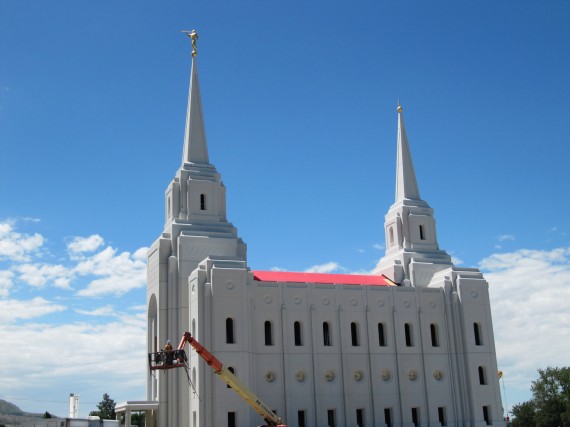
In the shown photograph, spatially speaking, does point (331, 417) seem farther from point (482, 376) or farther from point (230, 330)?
point (482, 376)

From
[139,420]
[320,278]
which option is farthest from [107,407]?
[320,278]

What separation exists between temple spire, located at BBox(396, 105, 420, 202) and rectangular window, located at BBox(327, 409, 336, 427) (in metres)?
23.8

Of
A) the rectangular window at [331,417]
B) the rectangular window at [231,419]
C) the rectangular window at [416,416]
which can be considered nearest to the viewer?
the rectangular window at [231,419]

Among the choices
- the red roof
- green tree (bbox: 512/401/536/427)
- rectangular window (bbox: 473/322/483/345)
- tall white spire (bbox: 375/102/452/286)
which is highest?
tall white spire (bbox: 375/102/452/286)

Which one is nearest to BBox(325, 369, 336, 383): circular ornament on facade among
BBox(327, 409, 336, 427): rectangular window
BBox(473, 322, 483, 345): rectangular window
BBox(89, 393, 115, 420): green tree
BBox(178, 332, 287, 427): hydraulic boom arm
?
BBox(327, 409, 336, 427): rectangular window

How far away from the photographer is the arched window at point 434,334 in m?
63.3

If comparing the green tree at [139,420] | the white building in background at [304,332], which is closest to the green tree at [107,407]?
the green tree at [139,420]

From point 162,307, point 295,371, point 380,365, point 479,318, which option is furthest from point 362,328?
point 162,307

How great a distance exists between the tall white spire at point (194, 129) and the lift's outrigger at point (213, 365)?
68.3 ft

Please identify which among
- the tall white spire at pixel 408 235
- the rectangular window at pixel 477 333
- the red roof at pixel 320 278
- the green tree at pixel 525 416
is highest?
the tall white spire at pixel 408 235

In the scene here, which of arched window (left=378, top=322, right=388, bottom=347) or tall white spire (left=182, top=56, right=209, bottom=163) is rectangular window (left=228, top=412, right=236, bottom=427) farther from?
tall white spire (left=182, top=56, right=209, bottom=163)

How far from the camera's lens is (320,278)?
211 feet

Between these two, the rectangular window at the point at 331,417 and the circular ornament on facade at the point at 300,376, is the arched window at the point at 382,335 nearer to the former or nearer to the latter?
the rectangular window at the point at 331,417

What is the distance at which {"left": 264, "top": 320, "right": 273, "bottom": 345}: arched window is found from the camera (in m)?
57.5
